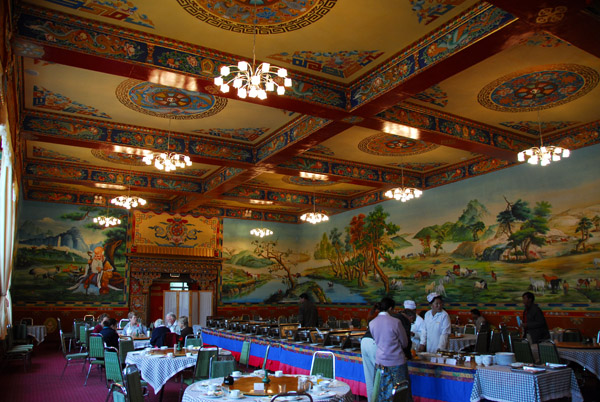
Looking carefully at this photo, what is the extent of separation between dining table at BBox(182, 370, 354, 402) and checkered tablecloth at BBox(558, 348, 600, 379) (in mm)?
5204

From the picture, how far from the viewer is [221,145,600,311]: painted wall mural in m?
11.9

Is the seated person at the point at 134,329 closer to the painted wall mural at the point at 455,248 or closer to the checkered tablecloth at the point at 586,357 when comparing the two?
the painted wall mural at the point at 455,248

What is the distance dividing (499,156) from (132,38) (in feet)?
31.8

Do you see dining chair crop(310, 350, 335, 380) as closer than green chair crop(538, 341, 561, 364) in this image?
Yes

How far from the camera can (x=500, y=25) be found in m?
6.26

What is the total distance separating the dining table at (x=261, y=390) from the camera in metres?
4.79

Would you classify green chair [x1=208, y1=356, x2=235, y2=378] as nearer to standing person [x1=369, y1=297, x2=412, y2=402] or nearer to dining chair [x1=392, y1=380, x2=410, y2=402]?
standing person [x1=369, y1=297, x2=412, y2=402]

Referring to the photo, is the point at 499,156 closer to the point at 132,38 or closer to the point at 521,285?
the point at 521,285

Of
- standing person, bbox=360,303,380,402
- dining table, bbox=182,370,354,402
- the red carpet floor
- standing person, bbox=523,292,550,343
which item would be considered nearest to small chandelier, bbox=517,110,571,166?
standing person, bbox=523,292,550,343

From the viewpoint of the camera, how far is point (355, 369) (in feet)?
26.7

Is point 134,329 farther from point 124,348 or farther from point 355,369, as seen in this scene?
point 355,369

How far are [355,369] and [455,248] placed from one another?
26.4ft

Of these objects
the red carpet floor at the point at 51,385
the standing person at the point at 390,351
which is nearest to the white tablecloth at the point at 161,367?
the red carpet floor at the point at 51,385

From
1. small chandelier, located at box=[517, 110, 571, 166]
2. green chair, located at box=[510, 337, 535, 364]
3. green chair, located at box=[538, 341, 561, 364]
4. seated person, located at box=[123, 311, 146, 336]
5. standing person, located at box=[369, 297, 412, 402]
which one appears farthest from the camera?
seated person, located at box=[123, 311, 146, 336]
